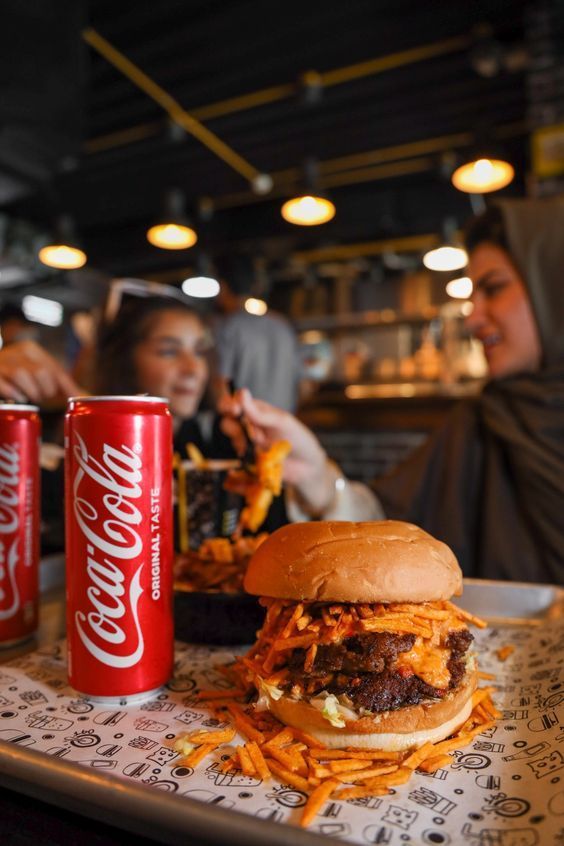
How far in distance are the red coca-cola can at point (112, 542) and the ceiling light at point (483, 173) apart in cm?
372

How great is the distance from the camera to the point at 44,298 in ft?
30.6

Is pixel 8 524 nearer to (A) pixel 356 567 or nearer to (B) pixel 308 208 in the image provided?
Result: (A) pixel 356 567

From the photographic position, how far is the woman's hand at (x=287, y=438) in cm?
132

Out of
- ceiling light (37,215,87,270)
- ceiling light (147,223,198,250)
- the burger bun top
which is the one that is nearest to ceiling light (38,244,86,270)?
ceiling light (37,215,87,270)

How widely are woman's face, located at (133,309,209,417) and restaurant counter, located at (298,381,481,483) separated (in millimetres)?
3184

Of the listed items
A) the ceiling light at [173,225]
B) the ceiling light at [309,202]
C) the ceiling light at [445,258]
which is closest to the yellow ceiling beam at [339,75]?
the ceiling light at [309,202]

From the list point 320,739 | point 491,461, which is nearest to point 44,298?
point 491,461

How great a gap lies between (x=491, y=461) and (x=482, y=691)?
1349 millimetres

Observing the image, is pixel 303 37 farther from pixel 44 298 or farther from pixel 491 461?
pixel 44 298

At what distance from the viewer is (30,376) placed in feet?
4.77

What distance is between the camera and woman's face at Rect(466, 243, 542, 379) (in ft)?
6.55

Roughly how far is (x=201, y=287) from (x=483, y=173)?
16.9 feet

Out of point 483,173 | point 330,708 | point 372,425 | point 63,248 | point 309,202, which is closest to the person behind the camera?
point 330,708


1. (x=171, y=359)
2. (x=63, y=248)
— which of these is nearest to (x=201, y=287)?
(x=63, y=248)
